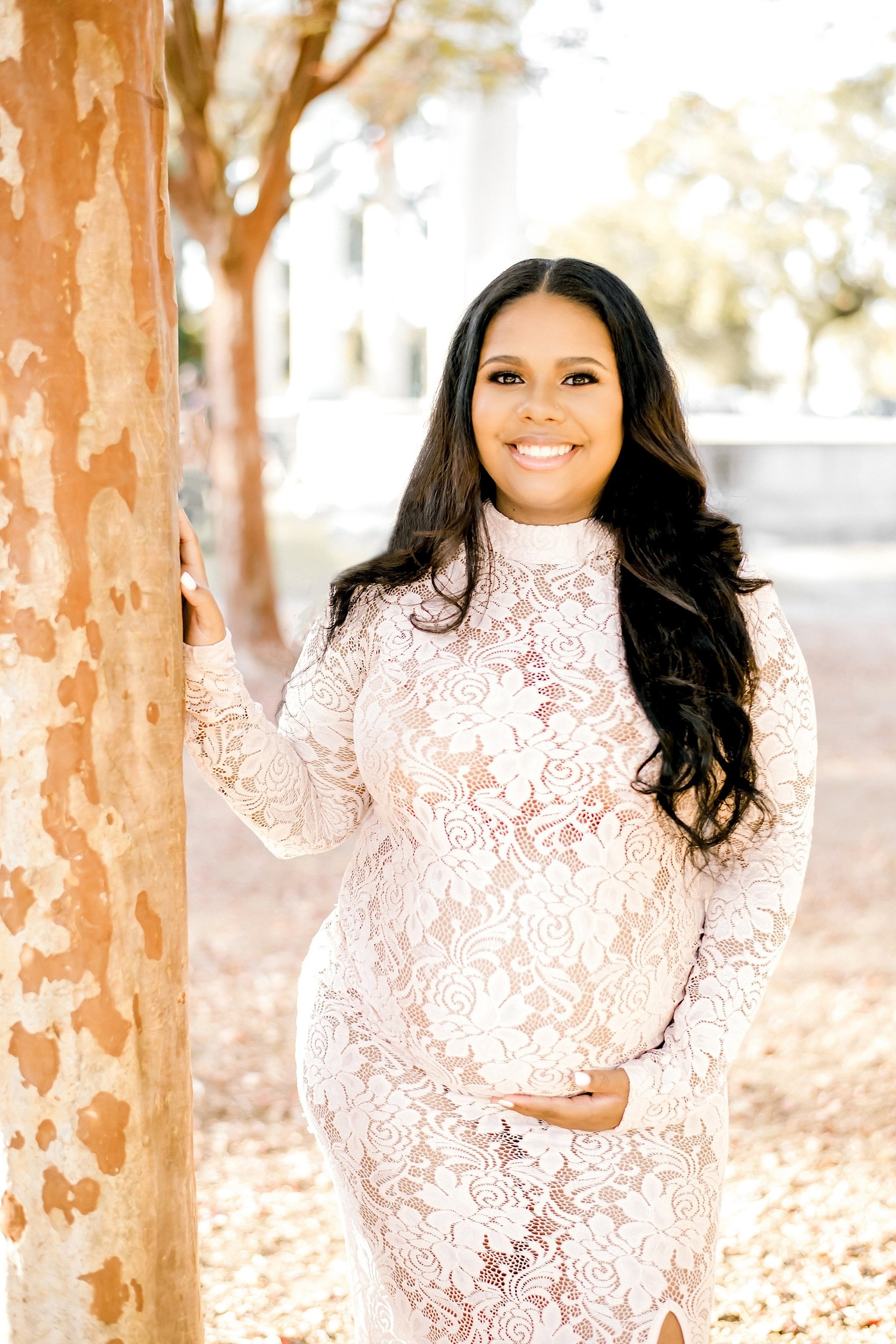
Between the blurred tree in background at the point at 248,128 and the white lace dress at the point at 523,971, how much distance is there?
6921mm

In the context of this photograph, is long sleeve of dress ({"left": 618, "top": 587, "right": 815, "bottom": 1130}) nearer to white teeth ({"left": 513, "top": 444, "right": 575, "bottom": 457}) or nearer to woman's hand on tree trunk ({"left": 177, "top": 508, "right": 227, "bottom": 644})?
white teeth ({"left": 513, "top": 444, "right": 575, "bottom": 457})

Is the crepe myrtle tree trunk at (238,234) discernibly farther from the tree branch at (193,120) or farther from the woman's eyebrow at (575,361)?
the woman's eyebrow at (575,361)

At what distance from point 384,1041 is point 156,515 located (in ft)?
3.12

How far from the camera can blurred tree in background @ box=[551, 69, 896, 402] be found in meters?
27.5

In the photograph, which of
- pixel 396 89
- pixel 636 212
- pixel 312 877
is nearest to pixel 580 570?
pixel 312 877

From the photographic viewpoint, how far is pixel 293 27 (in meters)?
9.35

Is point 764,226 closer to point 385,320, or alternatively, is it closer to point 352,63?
point 385,320

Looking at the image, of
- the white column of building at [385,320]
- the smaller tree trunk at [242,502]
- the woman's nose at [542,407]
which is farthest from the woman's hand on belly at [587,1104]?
the white column of building at [385,320]

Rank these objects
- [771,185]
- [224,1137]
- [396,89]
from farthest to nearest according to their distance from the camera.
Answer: [771,185], [396,89], [224,1137]

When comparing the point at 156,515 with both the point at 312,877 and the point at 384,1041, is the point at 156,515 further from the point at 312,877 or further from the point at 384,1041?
the point at 312,877

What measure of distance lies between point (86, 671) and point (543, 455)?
947 millimetres

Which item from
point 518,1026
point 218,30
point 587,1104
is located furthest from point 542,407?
point 218,30

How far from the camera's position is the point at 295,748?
7.90 ft

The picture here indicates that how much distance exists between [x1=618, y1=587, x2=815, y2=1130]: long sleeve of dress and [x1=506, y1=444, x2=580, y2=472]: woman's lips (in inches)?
15.6
